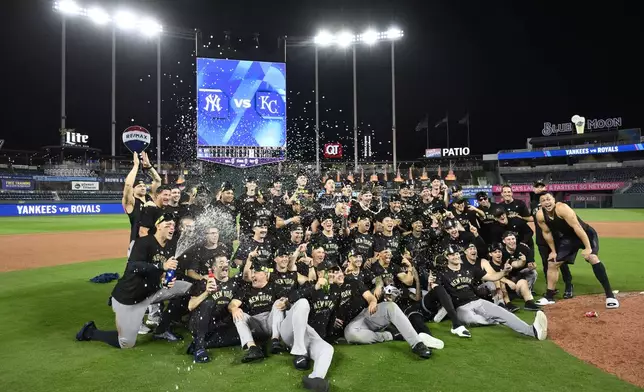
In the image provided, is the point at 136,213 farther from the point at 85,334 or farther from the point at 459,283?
the point at 459,283

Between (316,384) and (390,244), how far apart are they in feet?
10.8

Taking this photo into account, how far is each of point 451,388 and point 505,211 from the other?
5.29 meters

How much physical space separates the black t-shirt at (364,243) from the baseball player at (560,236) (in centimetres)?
334

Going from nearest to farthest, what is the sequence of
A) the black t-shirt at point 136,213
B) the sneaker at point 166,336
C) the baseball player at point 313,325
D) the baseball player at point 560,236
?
the baseball player at point 313,325 < the sneaker at point 166,336 < the black t-shirt at point 136,213 < the baseball player at point 560,236

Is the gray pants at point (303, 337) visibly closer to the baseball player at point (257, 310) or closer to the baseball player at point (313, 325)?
the baseball player at point (313, 325)

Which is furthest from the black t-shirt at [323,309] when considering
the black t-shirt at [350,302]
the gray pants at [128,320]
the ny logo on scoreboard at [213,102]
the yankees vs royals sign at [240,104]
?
the ny logo on scoreboard at [213,102]

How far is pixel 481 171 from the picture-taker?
57.1 metres

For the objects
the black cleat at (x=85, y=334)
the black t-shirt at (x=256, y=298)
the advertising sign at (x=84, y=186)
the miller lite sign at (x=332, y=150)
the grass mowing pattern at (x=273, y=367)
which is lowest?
the grass mowing pattern at (x=273, y=367)

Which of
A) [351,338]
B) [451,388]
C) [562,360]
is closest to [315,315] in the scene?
[351,338]

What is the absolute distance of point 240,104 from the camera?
27.6 m

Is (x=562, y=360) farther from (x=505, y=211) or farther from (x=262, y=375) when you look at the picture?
(x=505, y=211)

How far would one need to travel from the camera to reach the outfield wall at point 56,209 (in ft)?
107

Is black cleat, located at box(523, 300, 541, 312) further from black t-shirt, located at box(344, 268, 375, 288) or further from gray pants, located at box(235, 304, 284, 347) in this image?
gray pants, located at box(235, 304, 284, 347)

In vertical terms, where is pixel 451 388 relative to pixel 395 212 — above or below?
below
